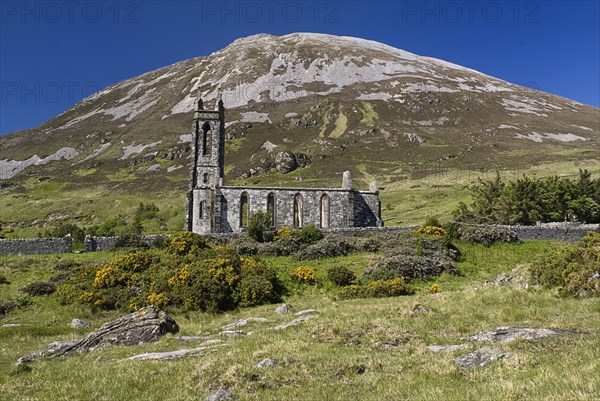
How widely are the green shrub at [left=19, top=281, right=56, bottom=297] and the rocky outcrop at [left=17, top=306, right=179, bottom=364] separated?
10903 mm

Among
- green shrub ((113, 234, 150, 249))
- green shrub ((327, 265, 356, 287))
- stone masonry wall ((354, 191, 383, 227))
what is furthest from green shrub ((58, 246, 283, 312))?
stone masonry wall ((354, 191, 383, 227))

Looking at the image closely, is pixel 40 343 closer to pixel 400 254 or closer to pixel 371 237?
pixel 400 254

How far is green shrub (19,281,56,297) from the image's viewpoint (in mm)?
23469

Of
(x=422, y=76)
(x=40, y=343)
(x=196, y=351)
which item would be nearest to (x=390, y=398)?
(x=196, y=351)

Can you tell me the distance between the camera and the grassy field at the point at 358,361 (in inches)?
287

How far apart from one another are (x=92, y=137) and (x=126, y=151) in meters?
24.7

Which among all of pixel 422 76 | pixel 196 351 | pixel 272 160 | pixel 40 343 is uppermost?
pixel 422 76

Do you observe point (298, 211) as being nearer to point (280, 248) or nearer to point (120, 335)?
point (280, 248)

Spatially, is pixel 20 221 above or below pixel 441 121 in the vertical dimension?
below

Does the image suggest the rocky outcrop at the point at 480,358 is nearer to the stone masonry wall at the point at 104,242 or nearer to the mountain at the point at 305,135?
the stone masonry wall at the point at 104,242

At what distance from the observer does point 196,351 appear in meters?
11.8

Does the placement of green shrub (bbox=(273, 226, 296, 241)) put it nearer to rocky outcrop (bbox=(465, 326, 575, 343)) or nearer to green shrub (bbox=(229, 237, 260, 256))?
green shrub (bbox=(229, 237, 260, 256))

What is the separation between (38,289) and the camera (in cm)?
2364

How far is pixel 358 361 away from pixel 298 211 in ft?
118
